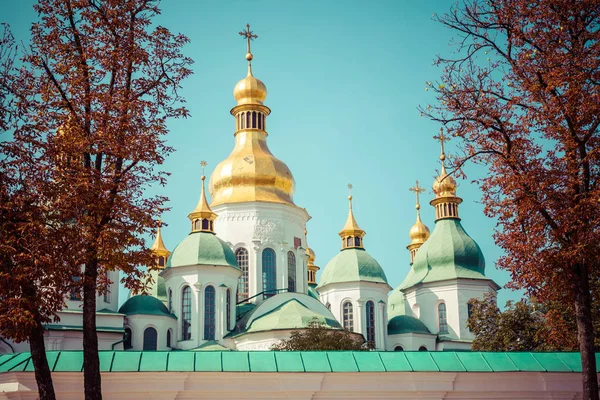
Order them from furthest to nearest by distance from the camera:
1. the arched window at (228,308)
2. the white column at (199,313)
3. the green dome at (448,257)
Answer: the green dome at (448,257) < the arched window at (228,308) < the white column at (199,313)

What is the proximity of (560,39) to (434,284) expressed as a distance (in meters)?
35.6

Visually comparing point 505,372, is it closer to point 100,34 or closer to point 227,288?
point 100,34

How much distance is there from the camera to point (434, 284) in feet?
161

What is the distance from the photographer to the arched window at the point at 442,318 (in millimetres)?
48375

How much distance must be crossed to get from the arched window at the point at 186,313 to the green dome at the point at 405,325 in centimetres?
1202

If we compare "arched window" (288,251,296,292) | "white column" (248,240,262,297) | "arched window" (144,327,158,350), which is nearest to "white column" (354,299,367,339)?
"arched window" (288,251,296,292)

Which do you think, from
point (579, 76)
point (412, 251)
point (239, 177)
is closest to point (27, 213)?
point (579, 76)

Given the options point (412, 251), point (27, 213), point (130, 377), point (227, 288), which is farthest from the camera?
point (412, 251)

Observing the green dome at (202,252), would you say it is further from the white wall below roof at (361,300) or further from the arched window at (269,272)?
the white wall below roof at (361,300)

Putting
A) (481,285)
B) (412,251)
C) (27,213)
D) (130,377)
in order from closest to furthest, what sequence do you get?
(27,213)
(130,377)
(481,285)
(412,251)

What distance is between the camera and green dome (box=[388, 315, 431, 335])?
47844 millimetres

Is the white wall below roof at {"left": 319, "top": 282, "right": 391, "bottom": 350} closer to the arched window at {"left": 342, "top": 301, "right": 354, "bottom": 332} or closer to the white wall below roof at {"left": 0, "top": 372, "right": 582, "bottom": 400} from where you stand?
the arched window at {"left": 342, "top": 301, "right": 354, "bottom": 332}

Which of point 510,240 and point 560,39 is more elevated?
point 560,39

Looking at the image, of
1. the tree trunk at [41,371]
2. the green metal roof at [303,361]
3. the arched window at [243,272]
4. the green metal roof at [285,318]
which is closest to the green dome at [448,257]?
the green metal roof at [285,318]
